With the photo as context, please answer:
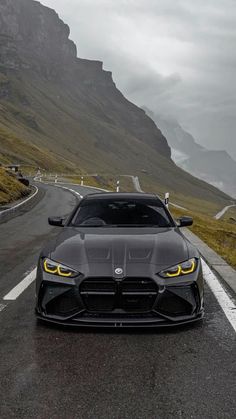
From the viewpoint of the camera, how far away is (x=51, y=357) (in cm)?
428

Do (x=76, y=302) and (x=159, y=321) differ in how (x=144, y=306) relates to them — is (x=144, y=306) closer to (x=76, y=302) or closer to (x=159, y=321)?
(x=159, y=321)

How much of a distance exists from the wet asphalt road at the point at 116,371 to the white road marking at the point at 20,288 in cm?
55

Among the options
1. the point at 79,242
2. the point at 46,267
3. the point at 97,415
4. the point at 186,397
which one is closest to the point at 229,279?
the point at 79,242

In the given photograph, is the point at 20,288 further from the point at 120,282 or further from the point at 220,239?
the point at 220,239

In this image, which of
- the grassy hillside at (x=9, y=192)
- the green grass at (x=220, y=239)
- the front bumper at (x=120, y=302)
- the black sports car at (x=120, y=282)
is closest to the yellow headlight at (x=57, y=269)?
the black sports car at (x=120, y=282)

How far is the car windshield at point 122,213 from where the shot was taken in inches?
257

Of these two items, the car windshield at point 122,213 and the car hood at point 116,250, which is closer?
the car hood at point 116,250

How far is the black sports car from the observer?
4605mm

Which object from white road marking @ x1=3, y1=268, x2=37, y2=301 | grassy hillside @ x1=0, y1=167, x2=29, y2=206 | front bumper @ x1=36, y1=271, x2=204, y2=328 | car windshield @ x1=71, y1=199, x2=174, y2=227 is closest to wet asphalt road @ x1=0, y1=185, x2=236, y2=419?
front bumper @ x1=36, y1=271, x2=204, y2=328

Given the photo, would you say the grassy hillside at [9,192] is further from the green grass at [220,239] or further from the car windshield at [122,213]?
the car windshield at [122,213]

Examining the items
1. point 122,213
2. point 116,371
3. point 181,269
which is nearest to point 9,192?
point 122,213

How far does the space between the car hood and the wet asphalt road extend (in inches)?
27.3

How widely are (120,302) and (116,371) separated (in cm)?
75

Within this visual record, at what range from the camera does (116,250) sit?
200 inches
